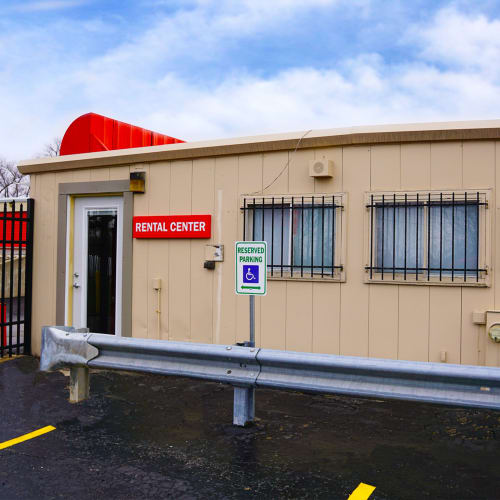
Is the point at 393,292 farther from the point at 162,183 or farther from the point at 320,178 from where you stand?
the point at 162,183

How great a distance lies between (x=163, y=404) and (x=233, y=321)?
1623 millimetres

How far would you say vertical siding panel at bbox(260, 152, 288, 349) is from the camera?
22.0 ft

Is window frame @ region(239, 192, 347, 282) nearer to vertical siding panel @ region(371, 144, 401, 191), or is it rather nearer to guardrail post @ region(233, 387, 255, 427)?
vertical siding panel @ region(371, 144, 401, 191)

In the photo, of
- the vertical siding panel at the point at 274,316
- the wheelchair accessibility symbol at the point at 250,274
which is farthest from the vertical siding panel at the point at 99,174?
the wheelchair accessibility symbol at the point at 250,274

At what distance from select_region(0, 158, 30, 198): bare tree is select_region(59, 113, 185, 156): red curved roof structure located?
41644mm

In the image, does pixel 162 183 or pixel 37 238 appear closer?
pixel 162 183

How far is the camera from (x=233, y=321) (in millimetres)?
6949

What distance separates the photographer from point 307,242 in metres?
6.70

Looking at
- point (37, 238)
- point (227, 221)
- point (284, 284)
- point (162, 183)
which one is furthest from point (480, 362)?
point (37, 238)

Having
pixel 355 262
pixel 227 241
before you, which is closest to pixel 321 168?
pixel 355 262

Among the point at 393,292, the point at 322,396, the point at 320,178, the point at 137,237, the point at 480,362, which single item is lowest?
the point at 322,396

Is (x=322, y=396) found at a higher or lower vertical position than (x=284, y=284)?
lower

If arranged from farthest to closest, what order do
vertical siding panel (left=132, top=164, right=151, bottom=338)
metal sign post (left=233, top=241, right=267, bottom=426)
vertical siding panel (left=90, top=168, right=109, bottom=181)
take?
vertical siding panel (left=90, top=168, right=109, bottom=181), vertical siding panel (left=132, top=164, right=151, bottom=338), metal sign post (left=233, top=241, right=267, bottom=426)

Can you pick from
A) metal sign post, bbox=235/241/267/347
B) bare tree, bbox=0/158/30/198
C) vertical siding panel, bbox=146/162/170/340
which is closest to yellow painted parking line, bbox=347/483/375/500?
metal sign post, bbox=235/241/267/347
